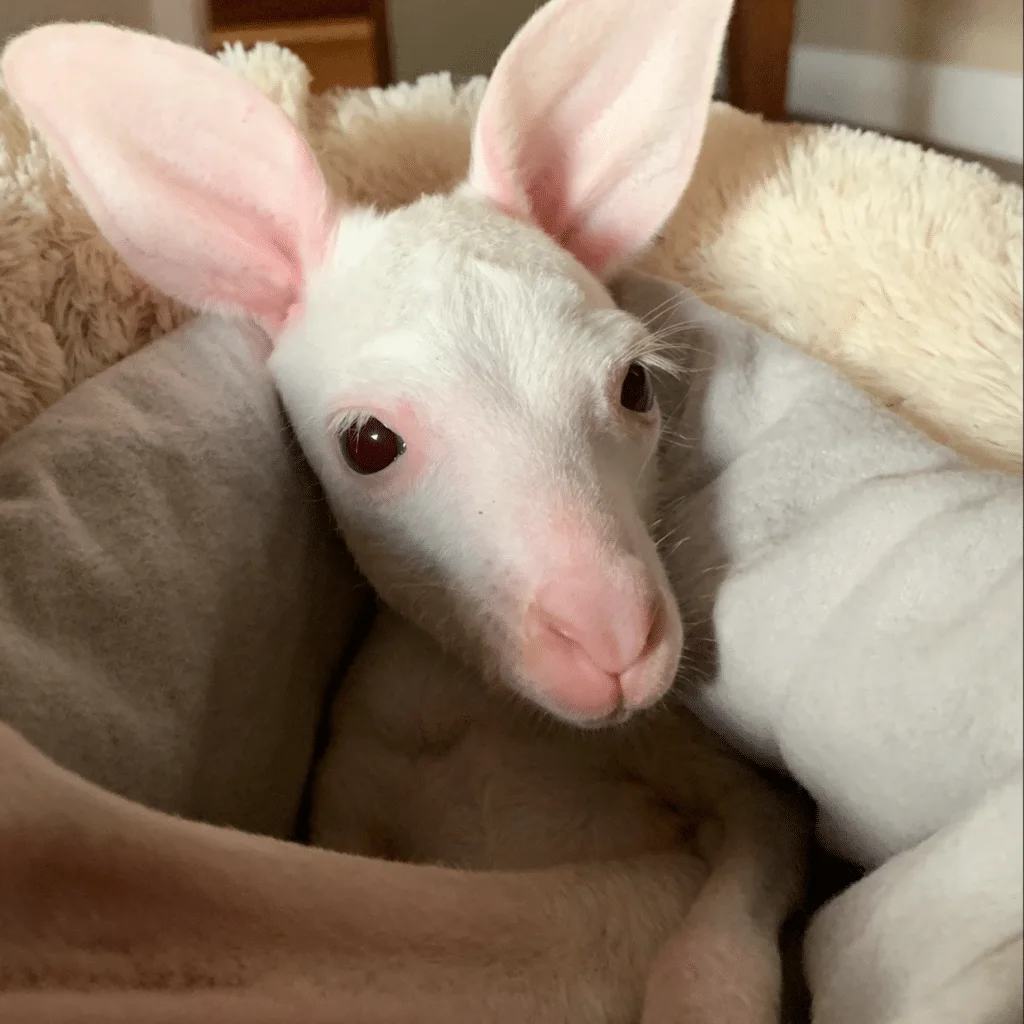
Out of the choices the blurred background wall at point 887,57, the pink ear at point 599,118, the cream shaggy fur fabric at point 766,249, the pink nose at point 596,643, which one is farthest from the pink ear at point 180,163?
the blurred background wall at point 887,57

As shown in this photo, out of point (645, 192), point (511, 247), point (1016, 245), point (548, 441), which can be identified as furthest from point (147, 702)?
point (1016, 245)

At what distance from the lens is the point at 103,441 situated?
74cm

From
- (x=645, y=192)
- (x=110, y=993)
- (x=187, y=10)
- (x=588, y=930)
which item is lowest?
(x=588, y=930)

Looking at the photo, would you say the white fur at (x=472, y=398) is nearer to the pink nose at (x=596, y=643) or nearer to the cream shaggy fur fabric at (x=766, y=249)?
the pink nose at (x=596, y=643)

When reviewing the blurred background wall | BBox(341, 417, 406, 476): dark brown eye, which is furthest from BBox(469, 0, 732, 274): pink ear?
the blurred background wall

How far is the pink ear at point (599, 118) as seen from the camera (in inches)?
34.8

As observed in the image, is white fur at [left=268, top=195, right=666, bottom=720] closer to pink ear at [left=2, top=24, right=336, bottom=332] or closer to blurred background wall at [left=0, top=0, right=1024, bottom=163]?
pink ear at [left=2, top=24, right=336, bottom=332]

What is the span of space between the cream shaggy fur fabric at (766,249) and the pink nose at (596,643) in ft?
1.42

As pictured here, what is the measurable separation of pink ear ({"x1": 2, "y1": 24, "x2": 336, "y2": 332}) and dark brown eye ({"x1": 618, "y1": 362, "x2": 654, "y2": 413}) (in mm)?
273

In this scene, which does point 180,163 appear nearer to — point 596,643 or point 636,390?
point 636,390

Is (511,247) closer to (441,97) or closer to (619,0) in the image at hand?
(619,0)

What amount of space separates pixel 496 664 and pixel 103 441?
0.31 meters

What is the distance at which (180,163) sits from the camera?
856 mm

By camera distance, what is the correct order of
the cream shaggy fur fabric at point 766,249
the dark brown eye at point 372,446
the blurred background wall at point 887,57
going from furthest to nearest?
the blurred background wall at point 887,57 < the cream shaggy fur fabric at point 766,249 < the dark brown eye at point 372,446
